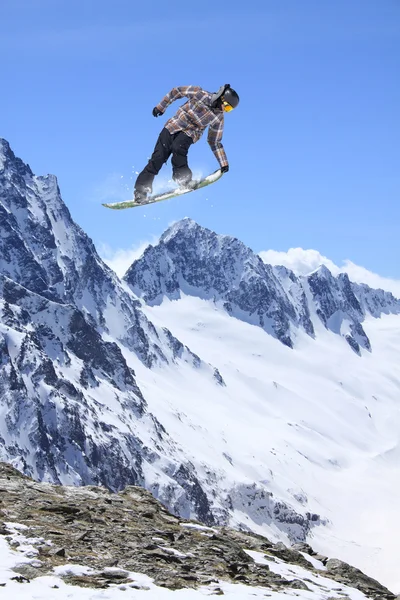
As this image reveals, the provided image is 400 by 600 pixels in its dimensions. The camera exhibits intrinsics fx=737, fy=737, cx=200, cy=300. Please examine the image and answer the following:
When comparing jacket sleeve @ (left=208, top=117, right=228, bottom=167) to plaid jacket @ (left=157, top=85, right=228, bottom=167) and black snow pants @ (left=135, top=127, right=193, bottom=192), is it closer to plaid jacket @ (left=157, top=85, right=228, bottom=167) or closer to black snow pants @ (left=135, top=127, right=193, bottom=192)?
plaid jacket @ (left=157, top=85, right=228, bottom=167)

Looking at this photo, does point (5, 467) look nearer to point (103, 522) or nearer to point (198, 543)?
point (103, 522)

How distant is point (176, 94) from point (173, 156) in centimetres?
150

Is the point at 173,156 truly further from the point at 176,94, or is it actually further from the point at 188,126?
the point at 176,94

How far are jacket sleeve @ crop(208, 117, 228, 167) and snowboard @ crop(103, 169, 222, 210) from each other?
37 cm

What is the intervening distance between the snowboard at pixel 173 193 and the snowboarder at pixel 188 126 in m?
0.27

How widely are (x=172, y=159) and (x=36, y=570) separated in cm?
1018

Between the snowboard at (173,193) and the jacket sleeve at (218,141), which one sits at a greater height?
the jacket sleeve at (218,141)

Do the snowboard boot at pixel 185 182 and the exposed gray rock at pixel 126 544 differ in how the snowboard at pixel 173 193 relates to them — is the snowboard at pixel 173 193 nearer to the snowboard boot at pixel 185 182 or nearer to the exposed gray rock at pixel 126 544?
the snowboard boot at pixel 185 182

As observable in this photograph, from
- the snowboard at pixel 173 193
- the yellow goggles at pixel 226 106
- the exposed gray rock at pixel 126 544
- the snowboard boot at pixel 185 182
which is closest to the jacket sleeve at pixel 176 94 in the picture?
the yellow goggles at pixel 226 106

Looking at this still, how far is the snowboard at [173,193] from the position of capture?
18.5m

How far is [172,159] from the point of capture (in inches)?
720

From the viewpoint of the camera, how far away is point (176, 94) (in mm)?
17562

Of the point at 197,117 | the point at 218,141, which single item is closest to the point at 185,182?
the point at 218,141

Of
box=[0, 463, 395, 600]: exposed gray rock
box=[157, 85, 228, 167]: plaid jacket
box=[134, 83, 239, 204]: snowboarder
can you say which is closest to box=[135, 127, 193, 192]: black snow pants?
box=[134, 83, 239, 204]: snowboarder
